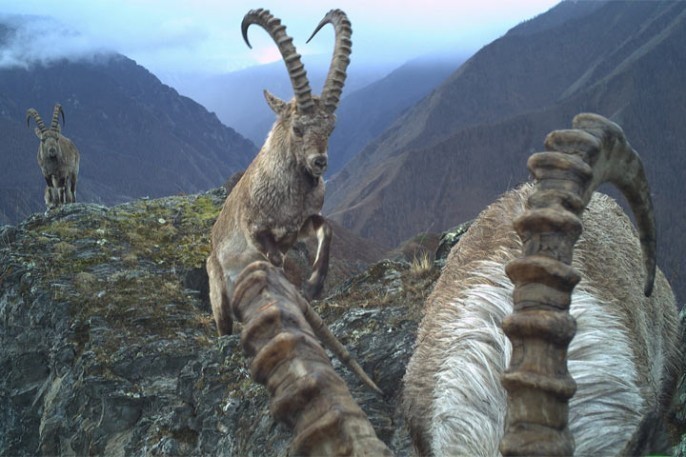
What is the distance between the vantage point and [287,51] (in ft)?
27.9

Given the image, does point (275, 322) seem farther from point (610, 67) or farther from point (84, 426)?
point (610, 67)

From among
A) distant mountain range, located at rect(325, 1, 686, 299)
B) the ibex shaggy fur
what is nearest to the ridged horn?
the ibex shaggy fur

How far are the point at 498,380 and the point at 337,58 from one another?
572 centimetres

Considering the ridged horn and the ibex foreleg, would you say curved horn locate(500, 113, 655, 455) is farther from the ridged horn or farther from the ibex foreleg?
the ibex foreleg

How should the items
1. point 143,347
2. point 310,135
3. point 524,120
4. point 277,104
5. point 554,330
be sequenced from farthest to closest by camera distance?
point 524,120 → point 277,104 → point 143,347 → point 310,135 → point 554,330

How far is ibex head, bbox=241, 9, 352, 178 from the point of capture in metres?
7.62

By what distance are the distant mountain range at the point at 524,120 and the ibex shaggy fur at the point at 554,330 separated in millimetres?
77379

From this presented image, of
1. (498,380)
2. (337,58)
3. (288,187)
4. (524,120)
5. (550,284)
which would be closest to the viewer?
(550,284)

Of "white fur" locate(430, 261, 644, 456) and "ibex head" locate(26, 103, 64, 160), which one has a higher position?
"ibex head" locate(26, 103, 64, 160)

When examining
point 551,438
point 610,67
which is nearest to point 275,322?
point 551,438

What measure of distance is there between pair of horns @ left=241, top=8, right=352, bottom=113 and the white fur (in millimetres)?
4142

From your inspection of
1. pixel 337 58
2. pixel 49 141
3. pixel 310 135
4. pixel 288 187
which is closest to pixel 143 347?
pixel 288 187

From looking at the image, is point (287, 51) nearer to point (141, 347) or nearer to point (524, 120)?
point (141, 347)

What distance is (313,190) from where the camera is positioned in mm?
8109
